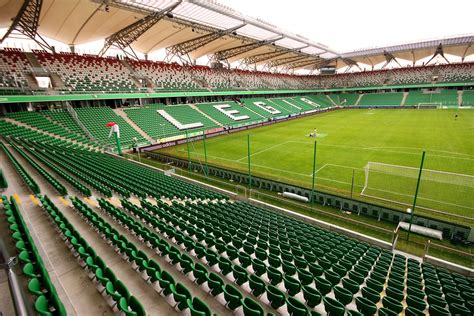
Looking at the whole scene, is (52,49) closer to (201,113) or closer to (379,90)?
(201,113)

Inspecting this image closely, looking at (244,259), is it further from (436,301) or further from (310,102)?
(310,102)

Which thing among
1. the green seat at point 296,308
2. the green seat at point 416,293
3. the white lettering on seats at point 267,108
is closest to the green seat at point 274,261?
the green seat at point 296,308

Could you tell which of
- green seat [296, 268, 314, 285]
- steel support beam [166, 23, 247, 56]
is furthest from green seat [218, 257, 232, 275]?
steel support beam [166, 23, 247, 56]

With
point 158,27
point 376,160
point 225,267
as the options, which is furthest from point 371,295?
point 158,27

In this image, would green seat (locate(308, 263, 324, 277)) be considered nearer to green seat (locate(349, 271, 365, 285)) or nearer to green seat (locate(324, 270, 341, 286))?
green seat (locate(324, 270, 341, 286))

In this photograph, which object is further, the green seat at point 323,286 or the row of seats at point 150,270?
the green seat at point 323,286

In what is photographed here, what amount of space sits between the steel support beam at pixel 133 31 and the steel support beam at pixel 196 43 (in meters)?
8.29

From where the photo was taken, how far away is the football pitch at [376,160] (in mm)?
14305

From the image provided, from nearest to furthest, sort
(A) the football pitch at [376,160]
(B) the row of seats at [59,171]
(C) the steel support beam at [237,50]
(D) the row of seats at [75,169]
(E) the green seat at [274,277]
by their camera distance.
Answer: (E) the green seat at [274,277] → (B) the row of seats at [59,171] → (D) the row of seats at [75,169] → (A) the football pitch at [376,160] → (C) the steel support beam at [237,50]

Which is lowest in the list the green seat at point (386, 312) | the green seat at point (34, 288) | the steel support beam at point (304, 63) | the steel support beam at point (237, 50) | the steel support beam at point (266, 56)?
the green seat at point (386, 312)

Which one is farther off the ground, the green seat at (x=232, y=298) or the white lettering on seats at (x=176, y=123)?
the white lettering on seats at (x=176, y=123)

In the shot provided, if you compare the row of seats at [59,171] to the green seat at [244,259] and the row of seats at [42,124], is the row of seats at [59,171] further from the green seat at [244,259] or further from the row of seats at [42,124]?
the green seat at [244,259]

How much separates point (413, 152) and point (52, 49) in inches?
1856

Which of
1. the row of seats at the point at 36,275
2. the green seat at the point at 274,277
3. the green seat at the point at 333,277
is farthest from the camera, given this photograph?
the green seat at the point at 333,277
